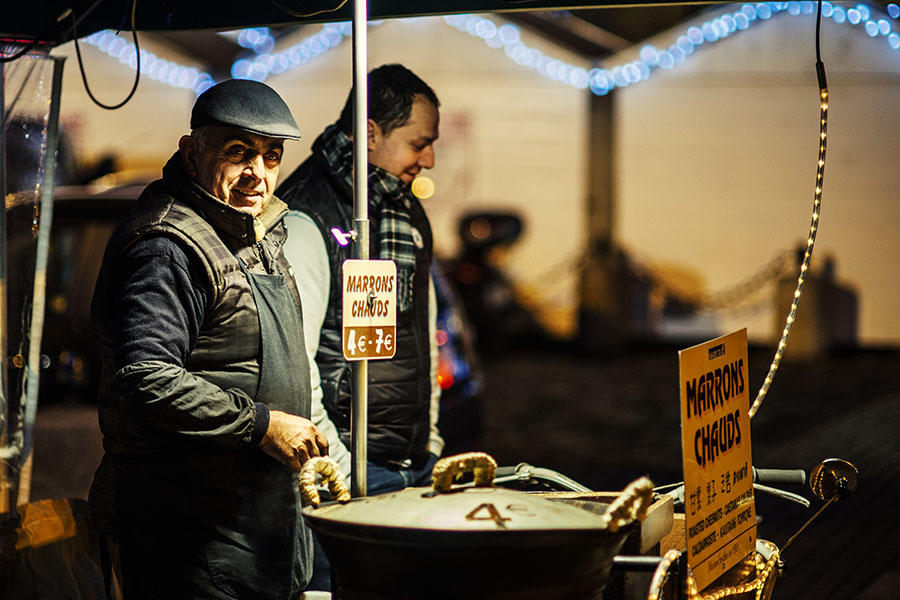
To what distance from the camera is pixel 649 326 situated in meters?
18.1

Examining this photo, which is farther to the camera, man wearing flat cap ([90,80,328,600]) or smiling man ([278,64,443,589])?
smiling man ([278,64,443,589])

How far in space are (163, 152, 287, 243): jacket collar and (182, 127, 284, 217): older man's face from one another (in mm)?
41

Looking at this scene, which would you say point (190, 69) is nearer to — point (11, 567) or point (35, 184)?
point (35, 184)

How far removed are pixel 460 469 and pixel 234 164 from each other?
1.04 metres

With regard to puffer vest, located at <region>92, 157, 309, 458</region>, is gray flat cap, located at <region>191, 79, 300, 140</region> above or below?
above

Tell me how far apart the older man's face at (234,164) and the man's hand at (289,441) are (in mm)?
549

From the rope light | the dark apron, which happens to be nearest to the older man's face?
the dark apron

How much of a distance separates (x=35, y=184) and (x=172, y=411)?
207 centimetres

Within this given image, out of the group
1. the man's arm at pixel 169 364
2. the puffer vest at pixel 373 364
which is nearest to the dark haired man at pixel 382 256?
the puffer vest at pixel 373 364

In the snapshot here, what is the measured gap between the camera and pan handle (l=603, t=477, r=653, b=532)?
244 cm

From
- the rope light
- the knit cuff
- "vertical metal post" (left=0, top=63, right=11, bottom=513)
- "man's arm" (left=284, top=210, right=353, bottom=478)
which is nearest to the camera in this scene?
the knit cuff

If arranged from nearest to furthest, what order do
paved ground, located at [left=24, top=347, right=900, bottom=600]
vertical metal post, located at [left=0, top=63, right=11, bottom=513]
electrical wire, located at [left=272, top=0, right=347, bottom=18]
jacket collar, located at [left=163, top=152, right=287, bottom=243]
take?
jacket collar, located at [left=163, top=152, right=287, bottom=243] < electrical wire, located at [left=272, top=0, right=347, bottom=18] < vertical metal post, located at [left=0, top=63, right=11, bottom=513] < paved ground, located at [left=24, top=347, right=900, bottom=600]

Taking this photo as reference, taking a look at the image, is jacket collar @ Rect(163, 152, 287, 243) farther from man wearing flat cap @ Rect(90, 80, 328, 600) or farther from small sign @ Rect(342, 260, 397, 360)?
small sign @ Rect(342, 260, 397, 360)

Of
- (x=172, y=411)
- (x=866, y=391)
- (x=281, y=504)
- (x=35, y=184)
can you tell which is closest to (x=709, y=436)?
(x=281, y=504)
